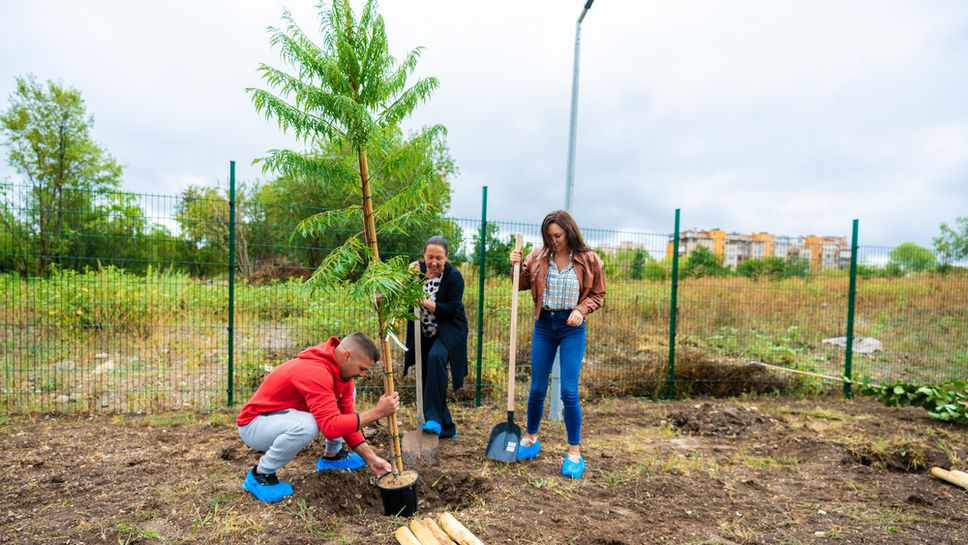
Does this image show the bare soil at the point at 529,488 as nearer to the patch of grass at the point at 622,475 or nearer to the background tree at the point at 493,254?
the patch of grass at the point at 622,475

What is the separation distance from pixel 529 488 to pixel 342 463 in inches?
51.7

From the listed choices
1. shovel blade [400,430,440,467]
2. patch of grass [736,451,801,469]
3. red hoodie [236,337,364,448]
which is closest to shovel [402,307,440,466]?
shovel blade [400,430,440,467]

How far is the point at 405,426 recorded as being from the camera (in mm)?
4973

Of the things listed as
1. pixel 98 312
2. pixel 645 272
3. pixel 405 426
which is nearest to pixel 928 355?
pixel 645 272

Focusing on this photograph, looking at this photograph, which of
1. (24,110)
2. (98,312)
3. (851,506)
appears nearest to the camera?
(851,506)

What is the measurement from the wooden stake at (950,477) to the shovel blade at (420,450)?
150 inches

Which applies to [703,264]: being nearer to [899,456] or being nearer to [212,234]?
[899,456]

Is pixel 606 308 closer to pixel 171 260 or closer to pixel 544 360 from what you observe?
pixel 544 360

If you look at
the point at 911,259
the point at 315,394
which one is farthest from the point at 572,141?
the point at 911,259

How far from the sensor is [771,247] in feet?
22.7

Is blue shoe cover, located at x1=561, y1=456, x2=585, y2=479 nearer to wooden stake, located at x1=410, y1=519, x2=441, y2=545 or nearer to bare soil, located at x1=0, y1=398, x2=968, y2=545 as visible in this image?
bare soil, located at x1=0, y1=398, x2=968, y2=545

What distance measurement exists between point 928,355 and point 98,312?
1142 cm

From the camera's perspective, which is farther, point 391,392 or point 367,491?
point 367,491

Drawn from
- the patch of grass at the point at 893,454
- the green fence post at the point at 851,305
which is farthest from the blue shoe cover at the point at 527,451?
the green fence post at the point at 851,305
